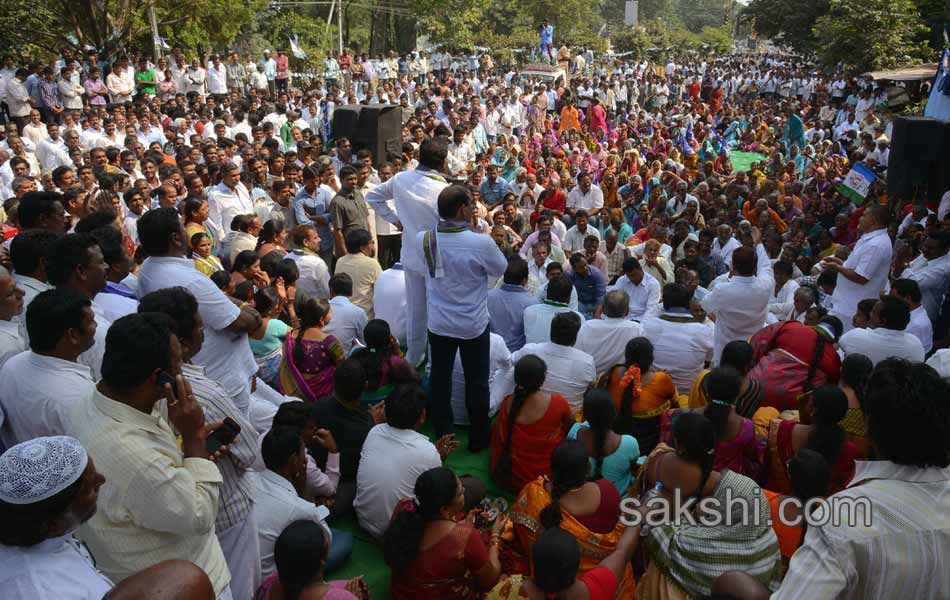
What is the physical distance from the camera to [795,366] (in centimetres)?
406

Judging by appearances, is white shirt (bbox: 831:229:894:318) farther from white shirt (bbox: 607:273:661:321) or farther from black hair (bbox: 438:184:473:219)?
black hair (bbox: 438:184:473:219)

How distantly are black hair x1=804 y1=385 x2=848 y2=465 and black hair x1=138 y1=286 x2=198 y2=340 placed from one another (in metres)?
2.65

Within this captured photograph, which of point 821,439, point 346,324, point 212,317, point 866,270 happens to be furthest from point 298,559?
point 866,270

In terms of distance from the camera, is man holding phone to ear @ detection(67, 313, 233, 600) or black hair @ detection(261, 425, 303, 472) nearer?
man holding phone to ear @ detection(67, 313, 233, 600)

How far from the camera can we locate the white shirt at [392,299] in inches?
216

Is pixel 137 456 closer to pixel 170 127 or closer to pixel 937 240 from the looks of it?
pixel 937 240

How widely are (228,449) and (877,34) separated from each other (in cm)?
1952

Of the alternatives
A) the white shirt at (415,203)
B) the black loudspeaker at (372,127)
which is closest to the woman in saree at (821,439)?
the white shirt at (415,203)

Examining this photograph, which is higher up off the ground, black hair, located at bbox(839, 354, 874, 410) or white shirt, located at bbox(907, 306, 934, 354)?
black hair, located at bbox(839, 354, 874, 410)

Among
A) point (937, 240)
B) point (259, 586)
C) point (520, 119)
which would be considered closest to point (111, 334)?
point (259, 586)

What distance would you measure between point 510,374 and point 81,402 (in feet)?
9.74

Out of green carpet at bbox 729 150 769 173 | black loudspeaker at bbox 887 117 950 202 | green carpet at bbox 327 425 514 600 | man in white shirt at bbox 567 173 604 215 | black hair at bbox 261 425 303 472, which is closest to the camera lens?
black hair at bbox 261 425 303 472

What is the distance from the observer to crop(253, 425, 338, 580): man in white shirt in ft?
9.48

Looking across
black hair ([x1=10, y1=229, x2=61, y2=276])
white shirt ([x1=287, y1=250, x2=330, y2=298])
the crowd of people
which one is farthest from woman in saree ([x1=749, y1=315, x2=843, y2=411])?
black hair ([x1=10, y1=229, x2=61, y2=276])
